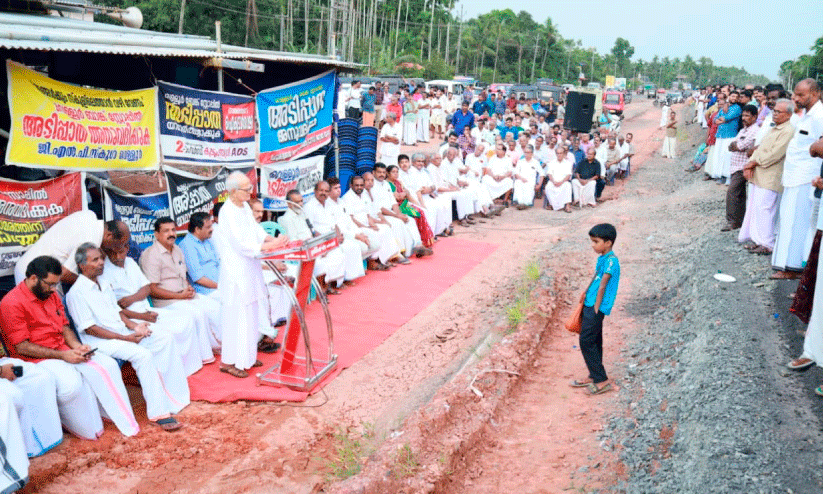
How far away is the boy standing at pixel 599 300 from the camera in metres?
5.44

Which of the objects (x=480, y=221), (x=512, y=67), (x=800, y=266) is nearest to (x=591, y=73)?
(x=512, y=67)

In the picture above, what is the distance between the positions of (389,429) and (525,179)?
34.7 ft

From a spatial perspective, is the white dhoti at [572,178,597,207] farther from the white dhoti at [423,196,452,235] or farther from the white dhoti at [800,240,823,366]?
the white dhoti at [800,240,823,366]

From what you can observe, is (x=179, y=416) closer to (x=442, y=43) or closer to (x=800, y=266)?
(x=800, y=266)

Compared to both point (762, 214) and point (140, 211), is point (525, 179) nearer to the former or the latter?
point (762, 214)

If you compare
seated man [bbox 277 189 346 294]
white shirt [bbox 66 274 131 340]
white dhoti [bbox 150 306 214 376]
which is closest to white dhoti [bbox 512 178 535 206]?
seated man [bbox 277 189 346 294]

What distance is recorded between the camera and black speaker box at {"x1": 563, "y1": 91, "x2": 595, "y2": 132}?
67.6ft

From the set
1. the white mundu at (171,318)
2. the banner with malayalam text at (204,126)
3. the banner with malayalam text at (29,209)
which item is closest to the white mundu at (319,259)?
the banner with malayalam text at (204,126)

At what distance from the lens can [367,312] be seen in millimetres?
7797

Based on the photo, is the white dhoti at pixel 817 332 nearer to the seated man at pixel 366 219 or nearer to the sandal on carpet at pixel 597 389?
the sandal on carpet at pixel 597 389

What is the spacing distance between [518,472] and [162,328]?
3160 mm

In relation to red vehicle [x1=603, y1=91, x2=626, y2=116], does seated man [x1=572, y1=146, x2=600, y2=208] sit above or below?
below

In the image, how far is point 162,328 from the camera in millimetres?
5621

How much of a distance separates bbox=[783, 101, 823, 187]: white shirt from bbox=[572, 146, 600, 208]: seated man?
27.7 ft
